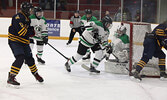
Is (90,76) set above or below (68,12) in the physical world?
below

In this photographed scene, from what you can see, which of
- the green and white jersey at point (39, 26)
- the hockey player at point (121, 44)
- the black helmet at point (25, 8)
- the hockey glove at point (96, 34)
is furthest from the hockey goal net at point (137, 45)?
the black helmet at point (25, 8)

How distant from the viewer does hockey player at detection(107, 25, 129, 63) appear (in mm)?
4180

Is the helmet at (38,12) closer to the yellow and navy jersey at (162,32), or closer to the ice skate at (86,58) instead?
the ice skate at (86,58)

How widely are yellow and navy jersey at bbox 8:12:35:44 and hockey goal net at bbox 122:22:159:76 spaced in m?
1.50

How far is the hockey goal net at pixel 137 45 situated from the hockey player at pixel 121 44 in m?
0.11

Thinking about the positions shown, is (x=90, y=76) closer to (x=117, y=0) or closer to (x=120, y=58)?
(x=120, y=58)

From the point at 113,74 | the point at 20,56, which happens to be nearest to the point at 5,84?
the point at 20,56

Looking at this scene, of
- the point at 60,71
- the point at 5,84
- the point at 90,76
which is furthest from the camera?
Result: the point at 60,71

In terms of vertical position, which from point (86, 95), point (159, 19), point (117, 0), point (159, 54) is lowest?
point (86, 95)

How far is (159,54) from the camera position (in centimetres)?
388

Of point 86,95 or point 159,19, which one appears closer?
point 86,95

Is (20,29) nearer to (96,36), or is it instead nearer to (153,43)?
(96,36)

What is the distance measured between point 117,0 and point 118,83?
5.76 metres

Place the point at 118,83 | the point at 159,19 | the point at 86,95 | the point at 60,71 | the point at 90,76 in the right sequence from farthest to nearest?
the point at 159,19
the point at 60,71
the point at 90,76
the point at 118,83
the point at 86,95
